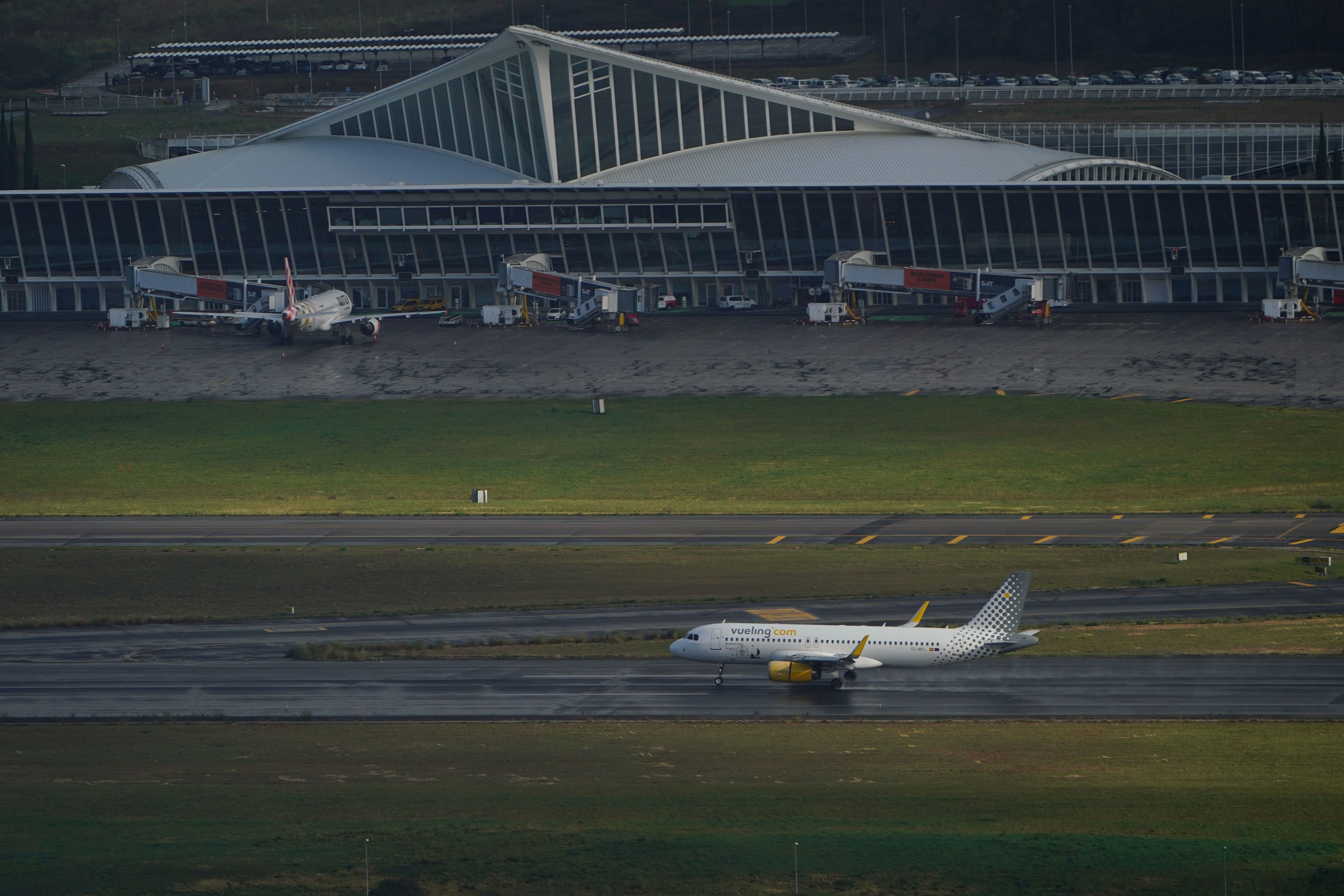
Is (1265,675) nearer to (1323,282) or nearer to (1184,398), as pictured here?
(1184,398)

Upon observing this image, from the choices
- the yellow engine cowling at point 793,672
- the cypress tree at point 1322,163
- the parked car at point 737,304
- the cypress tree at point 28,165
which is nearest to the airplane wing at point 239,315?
the parked car at point 737,304

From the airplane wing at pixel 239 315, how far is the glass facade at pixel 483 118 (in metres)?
31.1

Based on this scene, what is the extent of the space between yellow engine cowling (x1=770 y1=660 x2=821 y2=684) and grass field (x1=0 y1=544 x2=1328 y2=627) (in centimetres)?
1004

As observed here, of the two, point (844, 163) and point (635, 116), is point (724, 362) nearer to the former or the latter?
point (844, 163)

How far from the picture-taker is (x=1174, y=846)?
1666 inches

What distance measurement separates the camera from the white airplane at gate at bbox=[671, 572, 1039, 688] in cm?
5994

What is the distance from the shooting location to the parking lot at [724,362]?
382ft

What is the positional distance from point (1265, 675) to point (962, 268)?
86.7m

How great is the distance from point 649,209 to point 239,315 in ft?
124

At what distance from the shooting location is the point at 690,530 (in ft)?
286

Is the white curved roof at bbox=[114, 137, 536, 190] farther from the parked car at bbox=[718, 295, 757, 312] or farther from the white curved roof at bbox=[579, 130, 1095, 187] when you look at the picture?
the parked car at bbox=[718, 295, 757, 312]

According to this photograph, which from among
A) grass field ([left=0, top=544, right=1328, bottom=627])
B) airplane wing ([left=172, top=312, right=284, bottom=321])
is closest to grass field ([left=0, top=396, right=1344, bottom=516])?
grass field ([left=0, top=544, right=1328, bottom=627])

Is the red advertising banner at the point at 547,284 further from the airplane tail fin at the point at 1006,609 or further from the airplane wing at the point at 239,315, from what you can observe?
the airplane tail fin at the point at 1006,609

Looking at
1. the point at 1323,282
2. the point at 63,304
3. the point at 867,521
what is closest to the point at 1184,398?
the point at 1323,282
